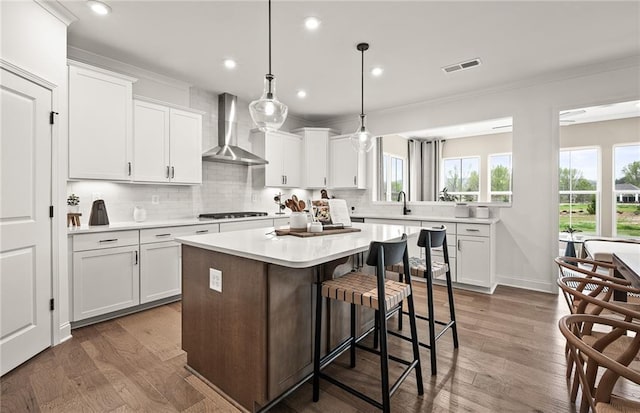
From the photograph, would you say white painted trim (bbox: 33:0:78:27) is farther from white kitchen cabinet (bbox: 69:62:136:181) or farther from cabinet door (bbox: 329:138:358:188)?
cabinet door (bbox: 329:138:358:188)

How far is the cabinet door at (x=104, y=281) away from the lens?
281 cm

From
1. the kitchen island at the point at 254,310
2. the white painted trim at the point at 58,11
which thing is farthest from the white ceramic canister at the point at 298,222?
the white painted trim at the point at 58,11

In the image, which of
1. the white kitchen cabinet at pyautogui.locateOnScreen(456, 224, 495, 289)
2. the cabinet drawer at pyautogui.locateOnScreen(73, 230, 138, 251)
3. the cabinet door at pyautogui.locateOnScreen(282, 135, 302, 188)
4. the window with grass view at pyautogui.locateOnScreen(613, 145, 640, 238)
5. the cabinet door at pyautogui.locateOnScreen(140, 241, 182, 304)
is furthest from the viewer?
the window with grass view at pyautogui.locateOnScreen(613, 145, 640, 238)

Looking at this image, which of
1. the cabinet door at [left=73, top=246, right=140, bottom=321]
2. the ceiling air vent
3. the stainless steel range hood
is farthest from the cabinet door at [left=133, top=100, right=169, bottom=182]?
the ceiling air vent

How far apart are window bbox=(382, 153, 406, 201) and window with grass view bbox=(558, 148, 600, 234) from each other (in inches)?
128

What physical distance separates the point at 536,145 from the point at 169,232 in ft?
15.2

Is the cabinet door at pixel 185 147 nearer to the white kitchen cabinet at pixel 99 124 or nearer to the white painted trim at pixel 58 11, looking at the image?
the white kitchen cabinet at pixel 99 124

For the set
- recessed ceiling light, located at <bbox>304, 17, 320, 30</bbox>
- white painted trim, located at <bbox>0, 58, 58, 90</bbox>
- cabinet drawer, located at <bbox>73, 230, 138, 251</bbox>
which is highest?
recessed ceiling light, located at <bbox>304, 17, 320, 30</bbox>

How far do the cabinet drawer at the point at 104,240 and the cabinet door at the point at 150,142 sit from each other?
676mm

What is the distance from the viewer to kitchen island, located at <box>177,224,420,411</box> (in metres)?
1.68

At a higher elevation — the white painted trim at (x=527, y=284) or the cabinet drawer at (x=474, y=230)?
the cabinet drawer at (x=474, y=230)

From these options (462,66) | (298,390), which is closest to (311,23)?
(462,66)

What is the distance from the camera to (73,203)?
3115 millimetres

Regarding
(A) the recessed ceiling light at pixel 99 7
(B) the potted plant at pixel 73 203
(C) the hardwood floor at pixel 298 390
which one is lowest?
(C) the hardwood floor at pixel 298 390
